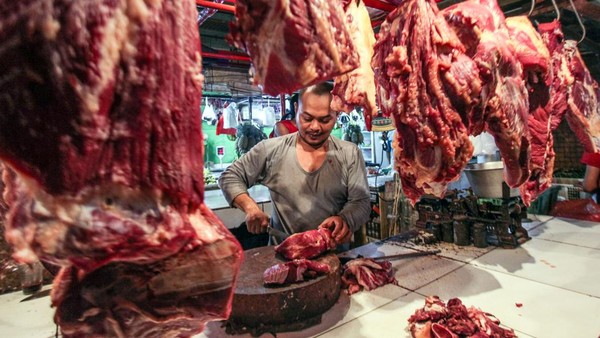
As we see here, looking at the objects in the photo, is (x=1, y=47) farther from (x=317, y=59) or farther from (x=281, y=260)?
(x=281, y=260)

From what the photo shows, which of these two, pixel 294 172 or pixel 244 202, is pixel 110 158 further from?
pixel 294 172

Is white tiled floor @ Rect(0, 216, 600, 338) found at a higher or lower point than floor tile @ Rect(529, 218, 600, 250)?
lower

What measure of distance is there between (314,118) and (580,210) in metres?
3.53

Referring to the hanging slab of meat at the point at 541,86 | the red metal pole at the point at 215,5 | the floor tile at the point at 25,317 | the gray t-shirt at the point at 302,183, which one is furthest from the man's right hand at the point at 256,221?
the hanging slab of meat at the point at 541,86

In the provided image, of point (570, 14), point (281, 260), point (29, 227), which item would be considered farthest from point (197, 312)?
point (570, 14)

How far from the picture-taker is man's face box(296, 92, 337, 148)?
2957 millimetres

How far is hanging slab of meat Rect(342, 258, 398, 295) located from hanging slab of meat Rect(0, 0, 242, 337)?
181 centimetres

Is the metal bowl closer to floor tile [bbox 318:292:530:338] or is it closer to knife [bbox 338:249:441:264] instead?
knife [bbox 338:249:441:264]

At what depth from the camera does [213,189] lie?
7.41m

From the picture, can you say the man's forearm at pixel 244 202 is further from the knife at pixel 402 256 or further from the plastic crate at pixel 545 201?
the plastic crate at pixel 545 201

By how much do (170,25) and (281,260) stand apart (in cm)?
196

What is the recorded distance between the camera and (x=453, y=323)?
187cm

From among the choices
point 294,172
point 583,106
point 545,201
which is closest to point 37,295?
point 294,172

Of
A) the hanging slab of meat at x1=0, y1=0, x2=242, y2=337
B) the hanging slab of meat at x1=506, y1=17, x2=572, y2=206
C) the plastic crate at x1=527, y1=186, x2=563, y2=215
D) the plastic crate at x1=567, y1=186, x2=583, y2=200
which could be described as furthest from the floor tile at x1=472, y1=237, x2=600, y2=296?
the plastic crate at x1=567, y1=186, x2=583, y2=200
